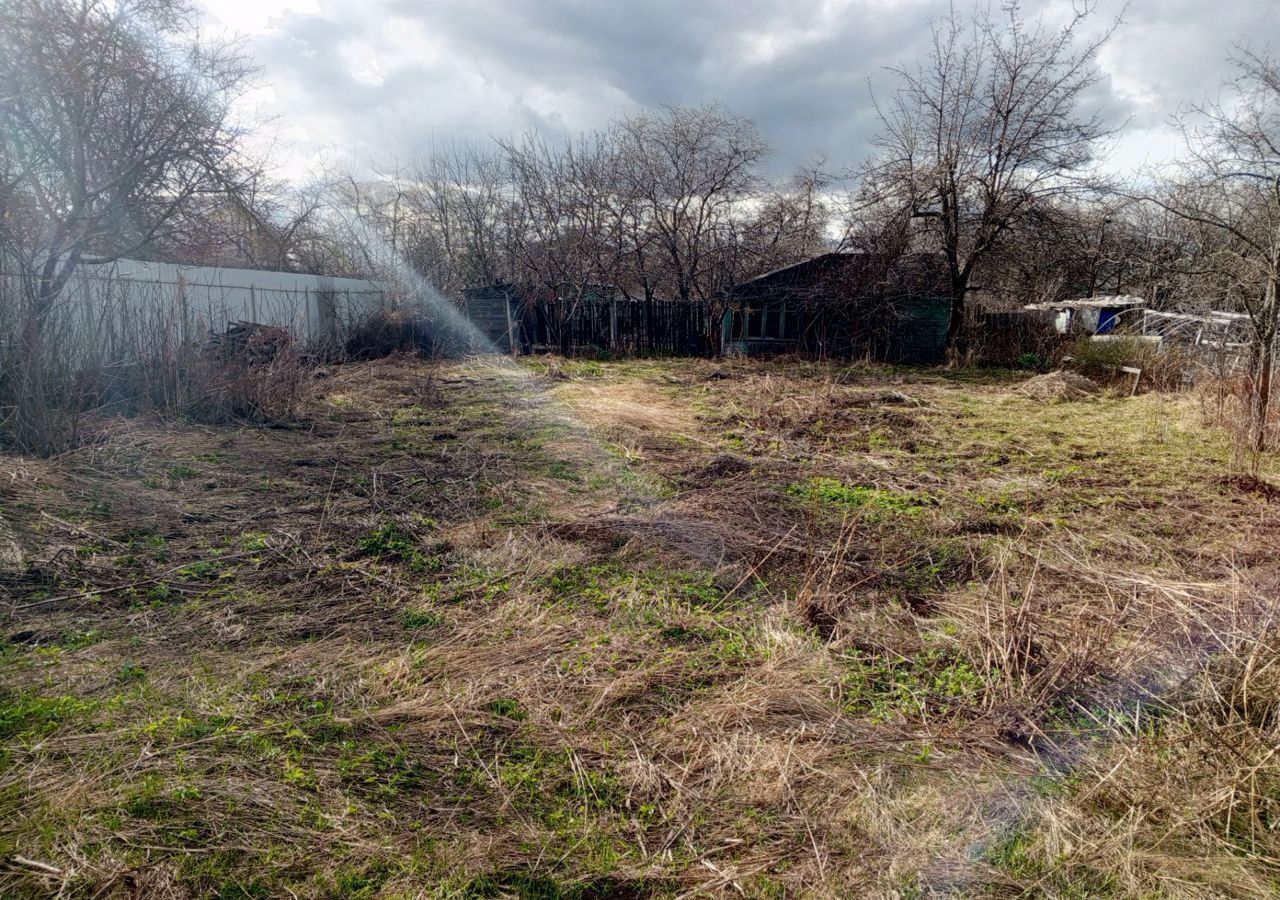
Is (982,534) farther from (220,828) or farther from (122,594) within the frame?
(122,594)

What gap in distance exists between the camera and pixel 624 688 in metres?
2.57

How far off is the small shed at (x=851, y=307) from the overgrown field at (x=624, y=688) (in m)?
12.2

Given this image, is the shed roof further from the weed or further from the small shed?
the weed

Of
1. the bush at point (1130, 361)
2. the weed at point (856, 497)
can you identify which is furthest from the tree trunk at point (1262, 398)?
the bush at point (1130, 361)

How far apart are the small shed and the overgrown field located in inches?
480

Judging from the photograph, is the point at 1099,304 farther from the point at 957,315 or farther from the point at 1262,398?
the point at 1262,398

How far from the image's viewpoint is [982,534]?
14.3 ft

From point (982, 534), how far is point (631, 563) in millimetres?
2269

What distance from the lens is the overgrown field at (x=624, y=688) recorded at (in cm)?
179

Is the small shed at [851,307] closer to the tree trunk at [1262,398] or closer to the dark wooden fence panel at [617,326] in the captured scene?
the dark wooden fence panel at [617,326]

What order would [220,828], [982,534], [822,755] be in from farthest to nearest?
[982,534] → [822,755] → [220,828]

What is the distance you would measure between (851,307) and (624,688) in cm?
1603

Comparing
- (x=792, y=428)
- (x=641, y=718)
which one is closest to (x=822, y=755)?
(x=641, y=718)

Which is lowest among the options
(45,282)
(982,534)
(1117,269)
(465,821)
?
(465,821)
